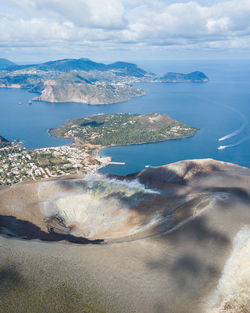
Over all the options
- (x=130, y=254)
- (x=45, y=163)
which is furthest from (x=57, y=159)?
(x=130, y=254)

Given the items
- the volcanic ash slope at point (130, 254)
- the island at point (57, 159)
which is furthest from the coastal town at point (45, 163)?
the volcanic ash slope at point (130, 254)

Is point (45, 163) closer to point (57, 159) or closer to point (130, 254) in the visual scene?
point (57, 159)

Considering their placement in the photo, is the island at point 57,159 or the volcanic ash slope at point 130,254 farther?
the island at point 57,159

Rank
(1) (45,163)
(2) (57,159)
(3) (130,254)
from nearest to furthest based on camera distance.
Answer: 1. (3) (130,254)
2. (1) (45,163)
3. (2) (57,159)

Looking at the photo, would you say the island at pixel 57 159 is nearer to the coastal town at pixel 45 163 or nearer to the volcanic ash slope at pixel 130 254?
the coastal town at pixel 45 163

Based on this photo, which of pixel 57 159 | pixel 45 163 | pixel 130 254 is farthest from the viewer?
pixel 57 159
